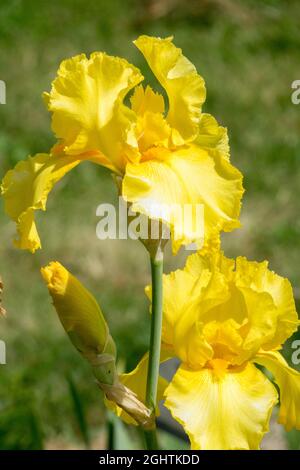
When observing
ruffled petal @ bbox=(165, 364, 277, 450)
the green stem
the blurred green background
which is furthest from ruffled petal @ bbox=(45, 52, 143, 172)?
the blurred green background

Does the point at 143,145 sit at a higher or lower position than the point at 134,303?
higher

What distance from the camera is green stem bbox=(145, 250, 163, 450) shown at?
3.05 ft

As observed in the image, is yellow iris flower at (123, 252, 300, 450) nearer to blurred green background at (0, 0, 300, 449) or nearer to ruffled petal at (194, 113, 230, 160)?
ruffled petal at (194, 113, 230, 160)

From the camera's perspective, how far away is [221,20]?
410 centimetres

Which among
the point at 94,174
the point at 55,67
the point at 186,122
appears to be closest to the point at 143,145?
the point at 186,122

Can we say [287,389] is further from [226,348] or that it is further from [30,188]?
[30,188]

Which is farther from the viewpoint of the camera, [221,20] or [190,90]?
[221,20]

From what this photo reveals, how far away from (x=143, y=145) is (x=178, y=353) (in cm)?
24

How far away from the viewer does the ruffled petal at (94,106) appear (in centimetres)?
94

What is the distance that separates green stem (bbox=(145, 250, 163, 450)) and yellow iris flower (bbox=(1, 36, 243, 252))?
0.09 m

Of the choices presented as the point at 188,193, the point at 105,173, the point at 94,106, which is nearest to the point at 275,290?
the point at 188,193

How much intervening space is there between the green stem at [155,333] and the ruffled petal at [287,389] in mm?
136
